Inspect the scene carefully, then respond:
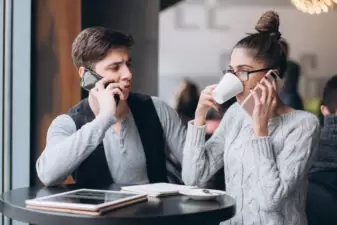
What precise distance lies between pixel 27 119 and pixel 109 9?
732 mm

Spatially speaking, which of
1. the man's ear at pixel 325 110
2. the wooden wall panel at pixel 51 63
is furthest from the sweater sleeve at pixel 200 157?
the wooden wall panel at pixel 51 63

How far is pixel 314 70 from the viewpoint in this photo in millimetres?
2906

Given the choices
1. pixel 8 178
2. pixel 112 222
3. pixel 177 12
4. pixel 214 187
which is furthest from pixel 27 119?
pixel 112 222

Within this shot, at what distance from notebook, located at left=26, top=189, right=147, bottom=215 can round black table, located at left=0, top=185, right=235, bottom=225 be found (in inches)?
1.0

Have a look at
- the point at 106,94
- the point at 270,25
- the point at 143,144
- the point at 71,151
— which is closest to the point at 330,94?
the point at 270,25

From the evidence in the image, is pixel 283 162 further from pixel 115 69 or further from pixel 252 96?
pixel 115 69

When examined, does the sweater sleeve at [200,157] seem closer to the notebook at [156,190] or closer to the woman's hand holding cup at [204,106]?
the woman's hand holding cup at [204,106]

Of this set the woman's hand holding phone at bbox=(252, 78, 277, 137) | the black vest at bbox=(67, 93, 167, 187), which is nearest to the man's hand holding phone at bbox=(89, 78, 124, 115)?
the black vest at bbox=(67, 93, 167, 187)

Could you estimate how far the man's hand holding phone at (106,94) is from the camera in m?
2.43

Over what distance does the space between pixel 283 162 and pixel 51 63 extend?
1519mm

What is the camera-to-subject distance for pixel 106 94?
98.5 inches

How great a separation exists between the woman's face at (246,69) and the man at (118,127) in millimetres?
410

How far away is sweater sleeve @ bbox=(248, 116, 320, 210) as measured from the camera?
2.23 meters

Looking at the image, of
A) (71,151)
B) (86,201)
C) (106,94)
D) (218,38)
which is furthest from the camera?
(218,38)
